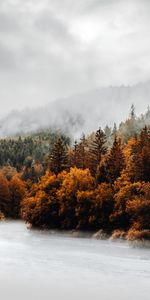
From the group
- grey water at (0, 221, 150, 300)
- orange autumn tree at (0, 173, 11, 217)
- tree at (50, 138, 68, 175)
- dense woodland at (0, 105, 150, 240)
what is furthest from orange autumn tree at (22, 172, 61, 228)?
orange autumn tree at (0, 173, 11, 217)

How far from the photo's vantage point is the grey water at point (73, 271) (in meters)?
42.0

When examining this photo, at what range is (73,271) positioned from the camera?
53469 millimetres

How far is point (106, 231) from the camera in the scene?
9481cm

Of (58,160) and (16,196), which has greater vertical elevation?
(58,160)

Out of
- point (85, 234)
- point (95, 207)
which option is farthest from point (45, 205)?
point (95, 207)

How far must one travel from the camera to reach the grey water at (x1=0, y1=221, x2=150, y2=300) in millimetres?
42031

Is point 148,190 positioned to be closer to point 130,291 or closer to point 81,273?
point 81,273

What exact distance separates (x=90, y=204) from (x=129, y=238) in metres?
19.7

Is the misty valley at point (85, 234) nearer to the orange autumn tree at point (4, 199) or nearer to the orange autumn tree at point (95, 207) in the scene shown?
the orange autumn tree at point (95, 207)

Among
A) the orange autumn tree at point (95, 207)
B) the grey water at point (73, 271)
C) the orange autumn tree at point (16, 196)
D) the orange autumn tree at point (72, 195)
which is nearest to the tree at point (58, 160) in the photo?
the orange autumn tree at point (72, 195)

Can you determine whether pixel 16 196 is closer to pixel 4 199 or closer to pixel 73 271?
pixel 4 199

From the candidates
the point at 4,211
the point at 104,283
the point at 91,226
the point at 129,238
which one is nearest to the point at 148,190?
the point at 129,238

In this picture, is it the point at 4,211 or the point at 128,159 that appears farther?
the point at 4,211

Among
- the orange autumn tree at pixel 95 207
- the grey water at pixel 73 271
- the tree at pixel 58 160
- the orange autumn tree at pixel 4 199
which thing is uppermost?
the tree at pixel 58 160
